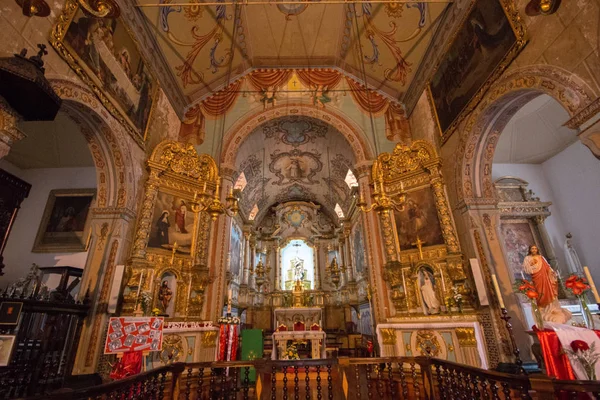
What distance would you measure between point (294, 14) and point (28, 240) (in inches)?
443

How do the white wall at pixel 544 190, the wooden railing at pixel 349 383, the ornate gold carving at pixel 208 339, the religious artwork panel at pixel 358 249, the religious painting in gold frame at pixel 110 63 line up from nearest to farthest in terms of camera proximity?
the wooden railing at pixel 349 383
the religious painting in gold frame at pixel 110 63
the ornate gold carving at pixel 208 339
the white wall at pixel 544 190
the religious artwork panel at pixel 358 249

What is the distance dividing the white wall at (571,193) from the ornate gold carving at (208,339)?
1168cm

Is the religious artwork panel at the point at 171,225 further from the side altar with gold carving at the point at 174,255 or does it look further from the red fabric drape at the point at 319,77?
the red fabric drape at the point at 319,77

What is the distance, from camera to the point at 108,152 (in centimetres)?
688

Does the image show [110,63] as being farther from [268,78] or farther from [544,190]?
[544,190]

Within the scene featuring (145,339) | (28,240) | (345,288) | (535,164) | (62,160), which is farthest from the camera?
(345,288)

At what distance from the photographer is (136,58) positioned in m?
7.48

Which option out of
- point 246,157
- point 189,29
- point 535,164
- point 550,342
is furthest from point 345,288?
point 189,29

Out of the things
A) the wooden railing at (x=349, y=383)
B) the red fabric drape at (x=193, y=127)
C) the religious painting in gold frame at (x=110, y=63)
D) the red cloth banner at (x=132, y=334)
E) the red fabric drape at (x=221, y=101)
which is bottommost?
the wooden railing at (x=349, y=383)

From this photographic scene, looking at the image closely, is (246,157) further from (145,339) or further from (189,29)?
(145,339)

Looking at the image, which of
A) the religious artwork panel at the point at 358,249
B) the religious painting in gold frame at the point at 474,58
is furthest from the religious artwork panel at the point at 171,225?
the religious painting in gold frame at the point at 474,58

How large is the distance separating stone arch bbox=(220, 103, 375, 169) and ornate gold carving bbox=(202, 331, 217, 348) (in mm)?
5071

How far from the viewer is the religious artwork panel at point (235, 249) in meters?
12.4

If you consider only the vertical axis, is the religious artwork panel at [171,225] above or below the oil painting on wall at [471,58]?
below
